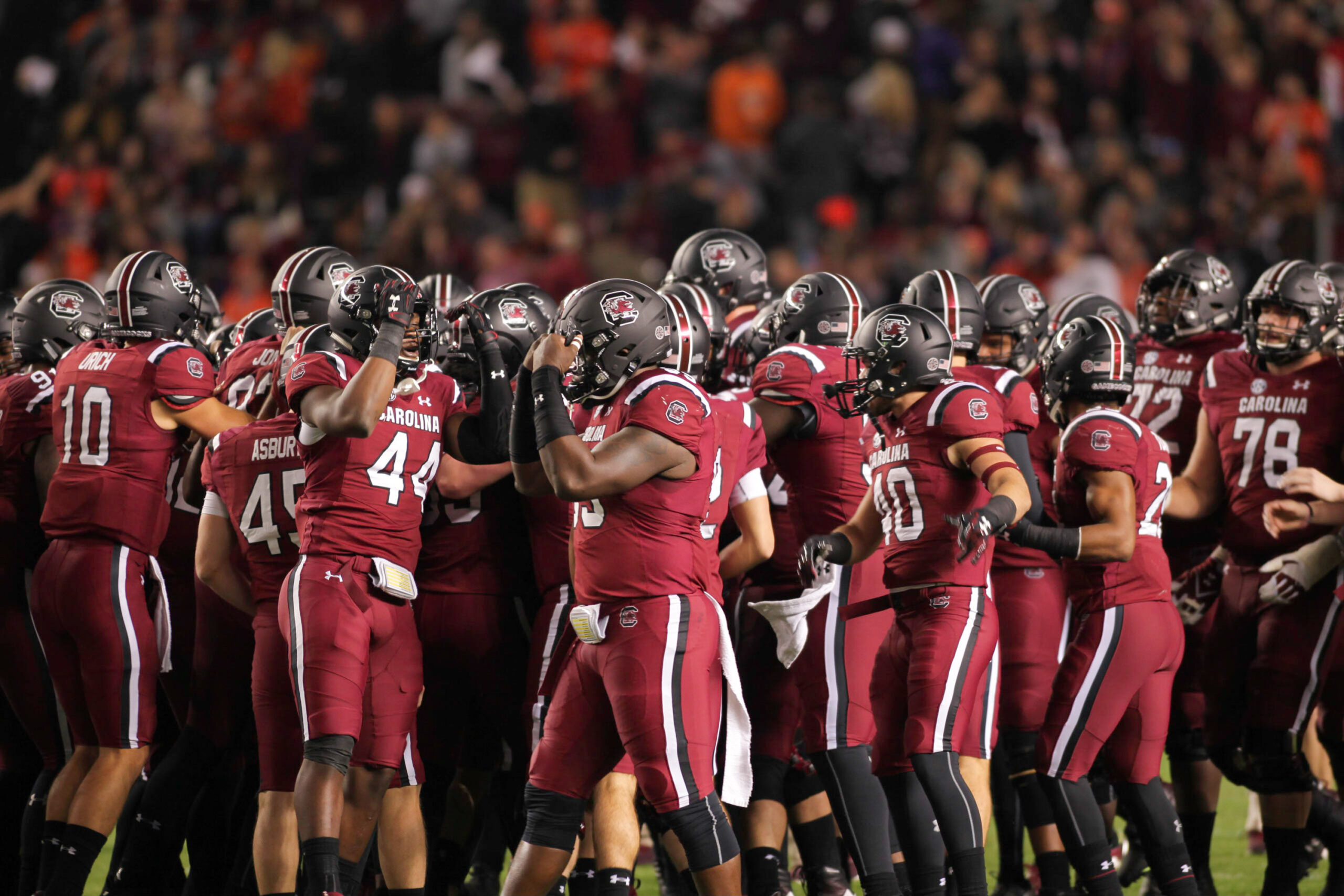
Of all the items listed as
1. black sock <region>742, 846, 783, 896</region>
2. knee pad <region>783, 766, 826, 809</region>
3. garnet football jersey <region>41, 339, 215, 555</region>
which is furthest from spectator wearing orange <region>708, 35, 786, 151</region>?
black sock <region>742, 846, 783, 896</region>

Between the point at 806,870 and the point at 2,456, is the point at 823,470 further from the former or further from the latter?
the point at 2,456

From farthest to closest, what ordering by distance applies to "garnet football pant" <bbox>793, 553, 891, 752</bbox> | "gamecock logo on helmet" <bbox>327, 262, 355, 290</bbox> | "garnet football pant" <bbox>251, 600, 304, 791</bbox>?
"gamecock logo on helmet" <bbox>327, 262, 355, 290</bbox>
"garnet football pant" <bbox>793, 553, 891, 752</bbox>
"garnet football pant" <bbox>251, 600, 304, 791</bbox>

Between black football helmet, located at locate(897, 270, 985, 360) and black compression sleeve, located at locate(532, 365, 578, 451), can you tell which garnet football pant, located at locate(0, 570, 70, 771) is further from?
black football helmet, located at locate(897, 270, 985, 360)

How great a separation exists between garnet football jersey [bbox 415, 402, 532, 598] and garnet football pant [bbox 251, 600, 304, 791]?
2.53 feet

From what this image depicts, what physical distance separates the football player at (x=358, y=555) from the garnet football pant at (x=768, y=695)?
1.34 meters

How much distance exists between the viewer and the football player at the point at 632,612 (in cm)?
468

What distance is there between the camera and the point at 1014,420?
597 cm

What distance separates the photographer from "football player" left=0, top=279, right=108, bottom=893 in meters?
6.16

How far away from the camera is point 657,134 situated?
1510 centimetres

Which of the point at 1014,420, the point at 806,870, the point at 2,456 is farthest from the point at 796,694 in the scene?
the point at 2,456

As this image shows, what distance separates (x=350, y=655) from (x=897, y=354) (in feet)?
6.77

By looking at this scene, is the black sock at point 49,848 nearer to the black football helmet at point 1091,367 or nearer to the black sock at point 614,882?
the black sock at point 614,882

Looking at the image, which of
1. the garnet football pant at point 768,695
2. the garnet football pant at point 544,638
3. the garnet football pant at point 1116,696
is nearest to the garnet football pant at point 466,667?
the garnet football pant at point 544,638

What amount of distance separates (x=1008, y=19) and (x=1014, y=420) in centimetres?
1084
